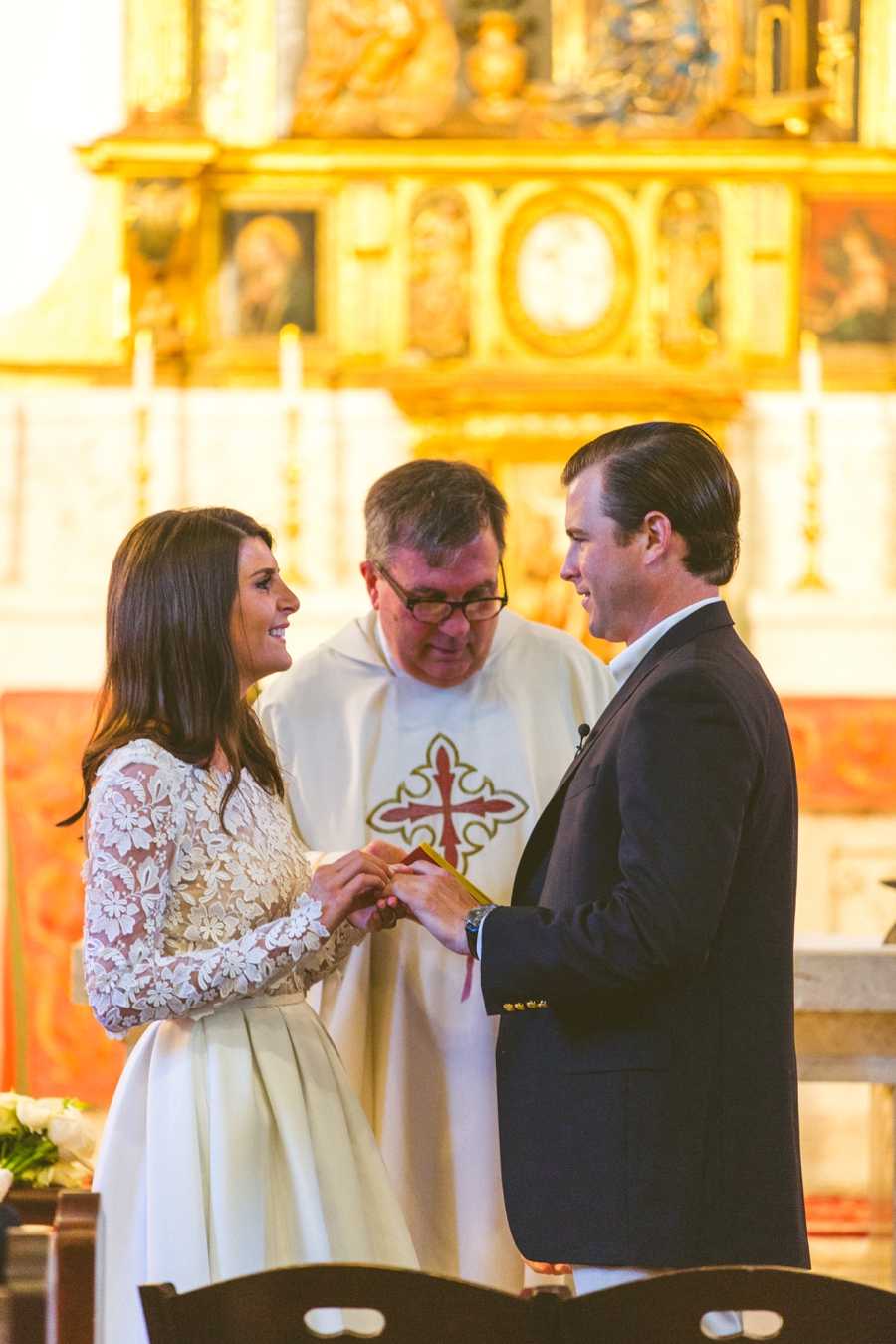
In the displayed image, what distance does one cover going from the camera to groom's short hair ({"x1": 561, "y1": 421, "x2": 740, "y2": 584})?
2.28m

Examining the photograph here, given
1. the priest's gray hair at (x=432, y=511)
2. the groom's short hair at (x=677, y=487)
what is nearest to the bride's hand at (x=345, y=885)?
the groom's short hair at (x=677, y=487)

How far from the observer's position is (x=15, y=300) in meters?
6.83

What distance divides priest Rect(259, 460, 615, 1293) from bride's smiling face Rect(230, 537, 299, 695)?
0.63m

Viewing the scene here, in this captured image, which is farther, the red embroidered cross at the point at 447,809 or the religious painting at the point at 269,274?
the religious painting at the point at 269,274

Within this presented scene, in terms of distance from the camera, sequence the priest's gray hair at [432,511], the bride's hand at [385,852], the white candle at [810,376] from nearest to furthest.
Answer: the bride's hand at [385,852]
the priest's gray hair at [432,511]
the white candle at [810,376]

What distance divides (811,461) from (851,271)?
93 cm

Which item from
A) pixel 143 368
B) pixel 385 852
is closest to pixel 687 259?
pixel 143 368

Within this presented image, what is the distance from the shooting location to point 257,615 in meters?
2.47

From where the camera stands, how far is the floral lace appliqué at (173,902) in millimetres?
2240

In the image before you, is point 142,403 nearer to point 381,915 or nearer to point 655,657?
point 381,915

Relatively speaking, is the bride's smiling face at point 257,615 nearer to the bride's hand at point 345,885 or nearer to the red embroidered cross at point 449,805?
the bride's hand at point 345,885

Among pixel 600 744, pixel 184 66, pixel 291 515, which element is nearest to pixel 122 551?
pixel 600 744

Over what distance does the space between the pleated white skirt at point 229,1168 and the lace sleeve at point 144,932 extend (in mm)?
112

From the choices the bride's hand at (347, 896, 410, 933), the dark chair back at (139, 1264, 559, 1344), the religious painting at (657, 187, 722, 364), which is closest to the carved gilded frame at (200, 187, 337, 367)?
the religious painting at (657, 187, 722, 364)
